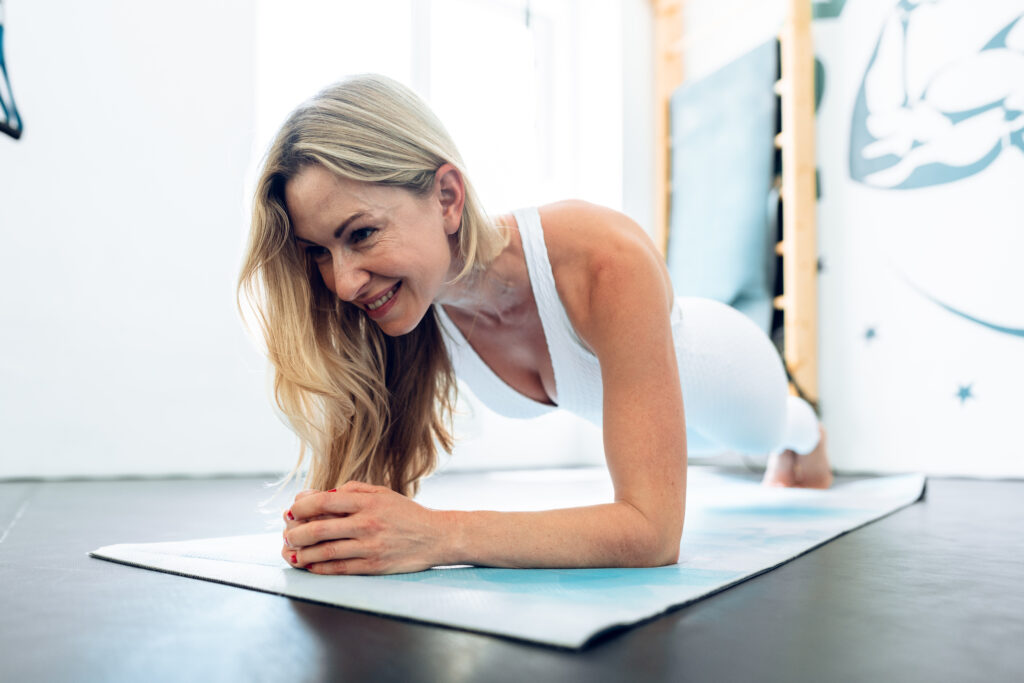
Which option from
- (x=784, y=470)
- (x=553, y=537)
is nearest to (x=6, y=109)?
(x=553, y=537)

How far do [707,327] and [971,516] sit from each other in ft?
2.04

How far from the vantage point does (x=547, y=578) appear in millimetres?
809

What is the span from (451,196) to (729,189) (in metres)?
2.59

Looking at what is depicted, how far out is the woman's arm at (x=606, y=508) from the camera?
0.81 meters

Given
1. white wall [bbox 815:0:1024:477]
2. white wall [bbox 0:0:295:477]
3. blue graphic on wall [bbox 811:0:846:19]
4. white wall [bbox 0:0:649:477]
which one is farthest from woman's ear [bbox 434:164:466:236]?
blue graphic on wall [bbox 811:0:846:19]

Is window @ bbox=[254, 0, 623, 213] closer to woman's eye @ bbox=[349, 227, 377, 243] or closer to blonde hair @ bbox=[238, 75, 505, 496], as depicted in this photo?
blonde hair @ bbox=[238, 75, 505, 496]

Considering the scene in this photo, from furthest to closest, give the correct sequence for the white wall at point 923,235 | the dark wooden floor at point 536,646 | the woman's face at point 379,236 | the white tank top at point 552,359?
the white wall at point 923,235 → the white tank top at point 552,359 → the woman's face at point 379,236 → the dark wooden floor at point 536,646

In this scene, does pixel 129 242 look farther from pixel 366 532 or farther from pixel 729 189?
pixel 729 189

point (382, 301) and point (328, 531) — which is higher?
point (382, 301)

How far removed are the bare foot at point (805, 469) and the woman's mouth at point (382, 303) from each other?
1439mm

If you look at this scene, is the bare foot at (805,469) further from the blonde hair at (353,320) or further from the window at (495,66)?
the window at (495,66)

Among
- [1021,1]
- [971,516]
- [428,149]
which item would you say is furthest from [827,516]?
[1021,1]

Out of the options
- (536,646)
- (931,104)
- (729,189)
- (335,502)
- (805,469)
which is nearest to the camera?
(536,646)

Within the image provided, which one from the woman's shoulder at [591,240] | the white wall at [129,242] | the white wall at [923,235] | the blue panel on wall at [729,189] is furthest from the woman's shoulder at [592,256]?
the blue panel on wall at [729,189]
